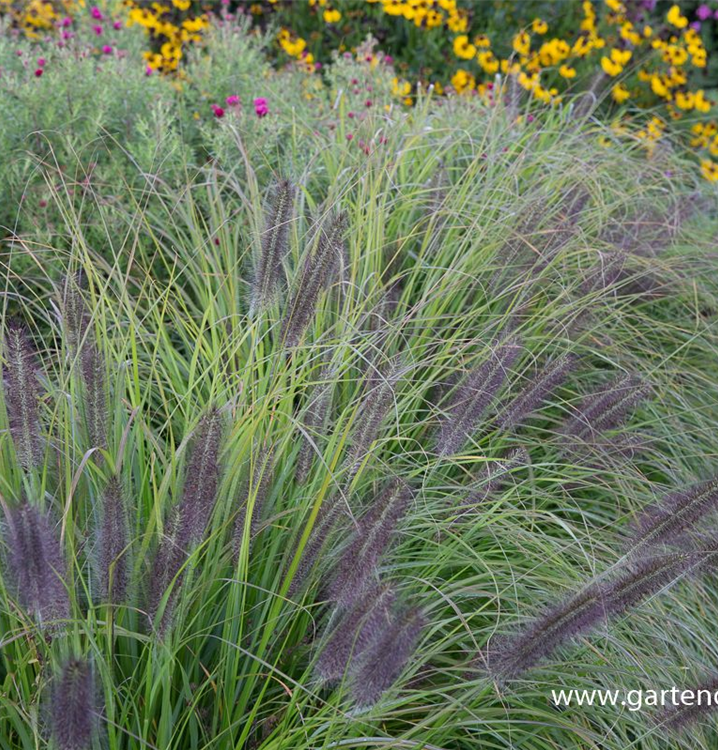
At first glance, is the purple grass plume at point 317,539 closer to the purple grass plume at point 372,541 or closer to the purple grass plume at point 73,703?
the purple grass plume at point 372,541

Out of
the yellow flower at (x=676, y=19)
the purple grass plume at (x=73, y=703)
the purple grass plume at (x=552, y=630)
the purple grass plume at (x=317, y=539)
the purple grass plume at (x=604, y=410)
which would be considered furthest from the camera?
the yellow flower at (x=676, y=19)

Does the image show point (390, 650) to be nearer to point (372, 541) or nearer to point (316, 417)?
point (372, 541)

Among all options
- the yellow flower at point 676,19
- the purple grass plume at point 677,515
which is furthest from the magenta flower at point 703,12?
the purple grass plume at point 677,515

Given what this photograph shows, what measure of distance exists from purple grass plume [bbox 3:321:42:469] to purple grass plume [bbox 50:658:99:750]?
611mm

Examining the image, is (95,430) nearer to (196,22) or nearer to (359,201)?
(359,201)

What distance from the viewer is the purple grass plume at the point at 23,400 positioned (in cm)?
184

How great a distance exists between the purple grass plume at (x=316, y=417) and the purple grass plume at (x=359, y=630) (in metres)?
0.52

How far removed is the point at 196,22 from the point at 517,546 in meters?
4.51

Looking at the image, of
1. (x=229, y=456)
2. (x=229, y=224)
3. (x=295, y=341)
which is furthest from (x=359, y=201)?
(x=229, y=456)

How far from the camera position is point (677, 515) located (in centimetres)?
179

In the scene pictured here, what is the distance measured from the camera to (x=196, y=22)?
5738mm

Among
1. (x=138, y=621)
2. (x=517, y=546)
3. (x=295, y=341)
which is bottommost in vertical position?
(x=138, y=621)

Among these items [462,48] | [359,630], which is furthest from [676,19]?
[359,630]

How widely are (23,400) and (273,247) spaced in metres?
0.68
